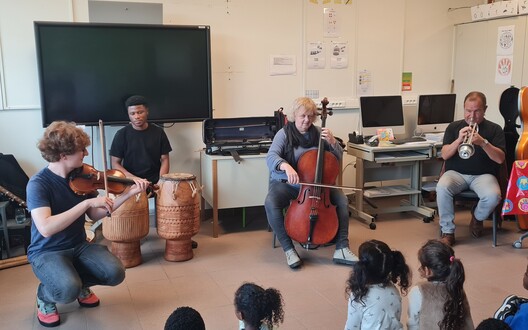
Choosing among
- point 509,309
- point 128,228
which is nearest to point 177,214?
point 128,228

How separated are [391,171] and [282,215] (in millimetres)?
1730

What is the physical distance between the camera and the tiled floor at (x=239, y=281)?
2762 mm

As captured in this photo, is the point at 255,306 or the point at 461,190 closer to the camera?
the point at 255,306

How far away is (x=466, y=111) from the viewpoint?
3906mm

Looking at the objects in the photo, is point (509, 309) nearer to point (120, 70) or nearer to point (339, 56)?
point (120, 70)

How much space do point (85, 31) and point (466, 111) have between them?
114 inches

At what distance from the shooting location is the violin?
2.62 metres

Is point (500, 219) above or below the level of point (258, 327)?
below

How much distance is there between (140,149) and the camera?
13.1 feet

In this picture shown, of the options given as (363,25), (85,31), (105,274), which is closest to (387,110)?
(363,25)

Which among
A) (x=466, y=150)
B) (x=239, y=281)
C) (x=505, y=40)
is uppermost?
(x=505, y=40)

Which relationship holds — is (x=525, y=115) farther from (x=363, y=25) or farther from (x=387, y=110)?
(x=363, y=25)

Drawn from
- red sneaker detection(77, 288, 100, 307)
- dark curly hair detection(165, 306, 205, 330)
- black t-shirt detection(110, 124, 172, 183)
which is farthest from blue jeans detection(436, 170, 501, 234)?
dark curly hair detection(165, 306, 205, 330)

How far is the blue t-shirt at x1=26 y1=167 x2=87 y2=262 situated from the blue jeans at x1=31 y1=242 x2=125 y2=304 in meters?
0.04
